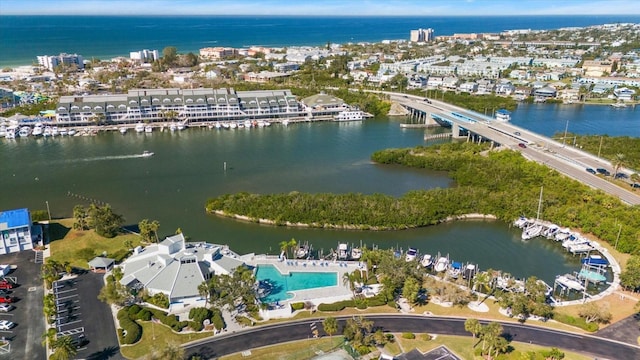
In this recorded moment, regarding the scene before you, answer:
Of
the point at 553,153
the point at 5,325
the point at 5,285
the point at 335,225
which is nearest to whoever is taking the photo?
the point at 5,325

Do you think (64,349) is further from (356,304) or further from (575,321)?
(575,321)

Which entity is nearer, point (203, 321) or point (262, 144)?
point (203, 321)

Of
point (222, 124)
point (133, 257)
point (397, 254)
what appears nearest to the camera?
point (133, 257)

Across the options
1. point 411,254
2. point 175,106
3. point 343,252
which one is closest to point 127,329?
point 343,252

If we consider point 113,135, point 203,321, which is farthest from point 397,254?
point 113,135

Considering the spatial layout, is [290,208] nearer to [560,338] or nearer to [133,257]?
[133,257]
